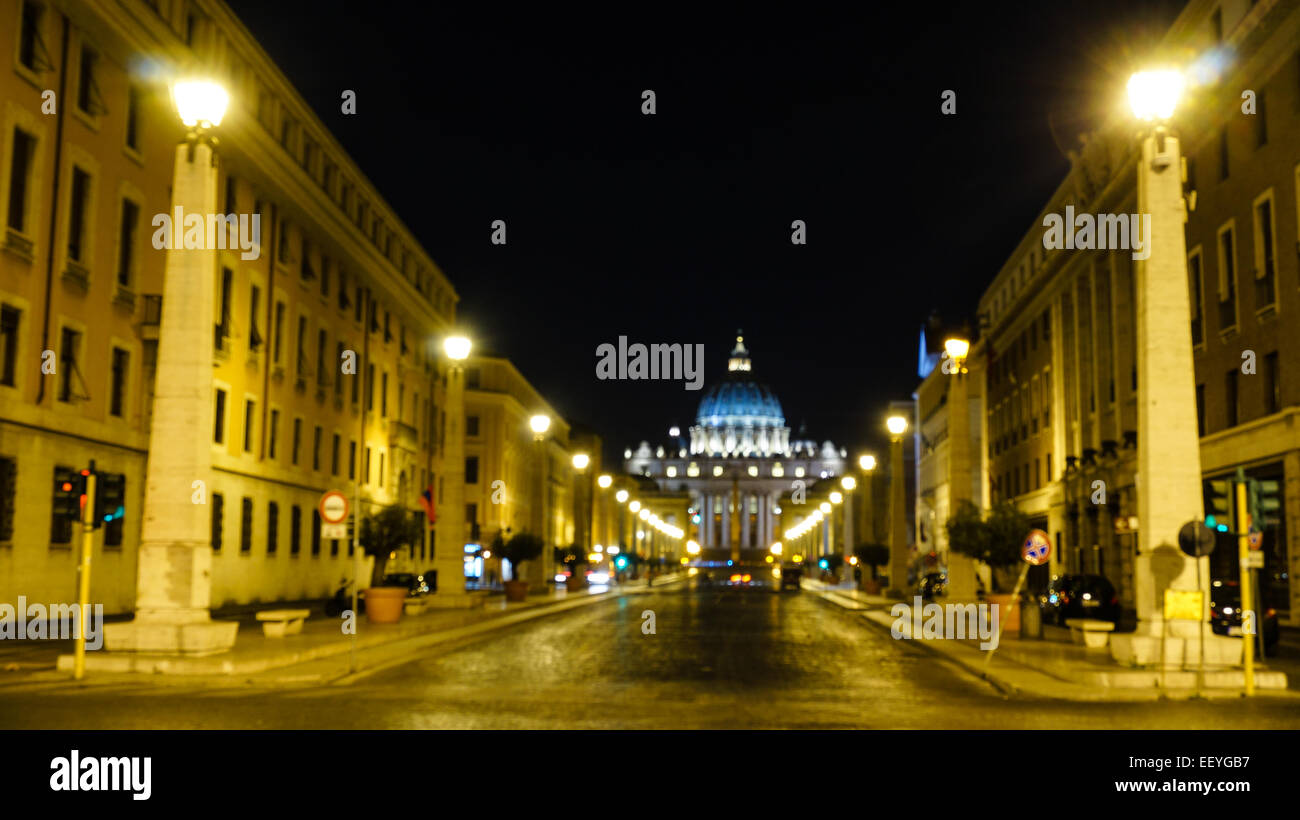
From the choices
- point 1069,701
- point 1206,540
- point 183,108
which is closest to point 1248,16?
point 1206,540

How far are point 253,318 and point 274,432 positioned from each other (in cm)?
483

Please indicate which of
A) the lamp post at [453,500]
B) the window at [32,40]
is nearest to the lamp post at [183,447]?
the window at [32,40]

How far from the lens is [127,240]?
115ft

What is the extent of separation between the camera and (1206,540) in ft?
58.2

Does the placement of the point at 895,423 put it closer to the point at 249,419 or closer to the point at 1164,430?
the point at 249,419

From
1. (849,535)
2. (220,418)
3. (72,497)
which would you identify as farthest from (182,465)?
(849,535)

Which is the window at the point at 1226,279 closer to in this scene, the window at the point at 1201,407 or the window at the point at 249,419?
the window at the point at 1201,407

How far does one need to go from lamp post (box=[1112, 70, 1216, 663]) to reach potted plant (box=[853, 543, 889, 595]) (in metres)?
44.7

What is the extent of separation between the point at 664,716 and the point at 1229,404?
2675cm

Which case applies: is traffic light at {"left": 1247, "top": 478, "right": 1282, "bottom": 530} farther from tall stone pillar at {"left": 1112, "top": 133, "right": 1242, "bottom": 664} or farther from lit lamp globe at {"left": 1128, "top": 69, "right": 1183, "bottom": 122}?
lit lamp globe at {"left": 1128, "top": 69, "right": 1183, "bottom": 122}

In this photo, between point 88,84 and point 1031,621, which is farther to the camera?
point 88,84

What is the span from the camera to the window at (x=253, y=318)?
4388cm

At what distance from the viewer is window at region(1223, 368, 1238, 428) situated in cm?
3644

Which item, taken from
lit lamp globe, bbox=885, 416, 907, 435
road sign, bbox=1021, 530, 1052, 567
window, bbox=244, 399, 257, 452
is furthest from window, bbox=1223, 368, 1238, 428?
window, bbox=244, 399, 257, 452
